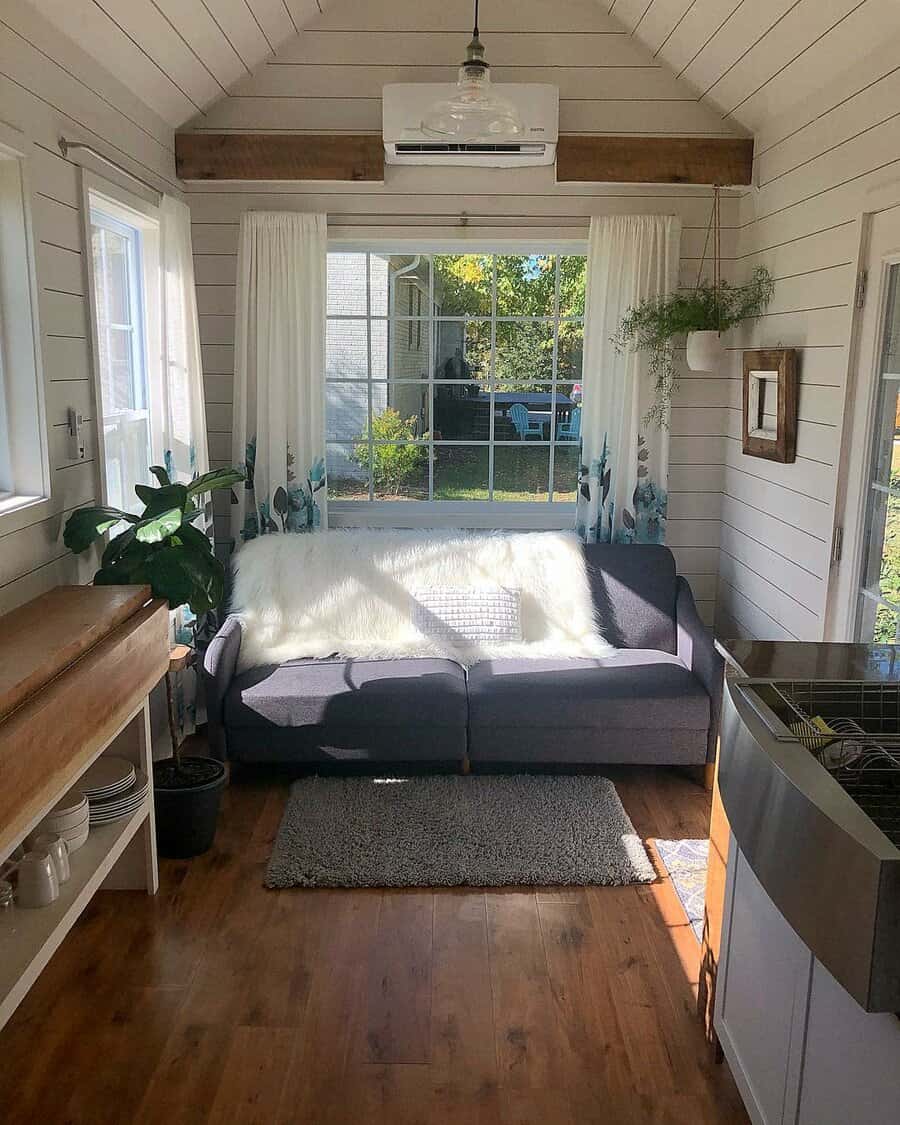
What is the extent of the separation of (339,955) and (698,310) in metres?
2.82

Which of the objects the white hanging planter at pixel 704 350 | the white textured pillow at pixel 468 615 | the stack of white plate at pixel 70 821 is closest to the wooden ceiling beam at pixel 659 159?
the white hanging planter at pixel 704 350

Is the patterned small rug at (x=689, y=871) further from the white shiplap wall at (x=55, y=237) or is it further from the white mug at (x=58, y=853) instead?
the white shiplap wall at (x=55, y=237)

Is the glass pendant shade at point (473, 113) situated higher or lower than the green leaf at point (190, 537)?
higher

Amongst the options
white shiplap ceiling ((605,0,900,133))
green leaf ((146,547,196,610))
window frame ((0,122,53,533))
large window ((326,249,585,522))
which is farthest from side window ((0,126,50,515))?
white shiplap ceiling ((605,0,900,133))

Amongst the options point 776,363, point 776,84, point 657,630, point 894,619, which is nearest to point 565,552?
point 657,630

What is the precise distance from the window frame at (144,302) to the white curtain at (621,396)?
179cm

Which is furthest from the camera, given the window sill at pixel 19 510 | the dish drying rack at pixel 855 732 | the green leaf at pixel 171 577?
the green leaf at pixel 171 577

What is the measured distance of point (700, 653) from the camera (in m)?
3.69

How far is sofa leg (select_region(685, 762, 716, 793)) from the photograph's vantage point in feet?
12.0

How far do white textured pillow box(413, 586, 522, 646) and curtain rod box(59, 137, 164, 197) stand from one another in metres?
1.85

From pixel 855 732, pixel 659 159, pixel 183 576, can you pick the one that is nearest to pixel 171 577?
pixel 183 576

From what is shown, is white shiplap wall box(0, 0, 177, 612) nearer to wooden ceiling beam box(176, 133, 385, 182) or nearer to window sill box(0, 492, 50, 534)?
window sill box(0, 492, 50, 534)

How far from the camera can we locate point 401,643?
3.88 metres

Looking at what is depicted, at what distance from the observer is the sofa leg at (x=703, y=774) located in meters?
3.65
